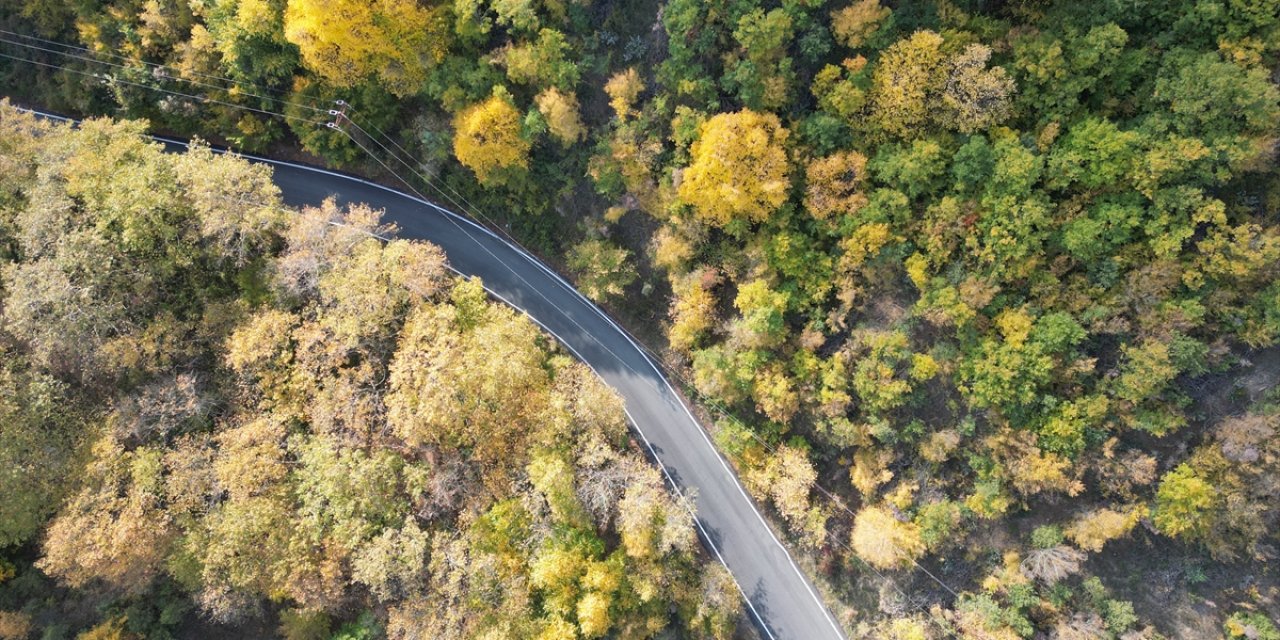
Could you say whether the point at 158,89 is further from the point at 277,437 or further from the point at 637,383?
the point at 637,383

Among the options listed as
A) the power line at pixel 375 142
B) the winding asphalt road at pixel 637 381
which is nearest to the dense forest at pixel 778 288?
the power line at pixel 375 142

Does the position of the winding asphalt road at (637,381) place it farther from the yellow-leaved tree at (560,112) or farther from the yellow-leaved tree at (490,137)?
the yellow-leaved tree at (560,112)

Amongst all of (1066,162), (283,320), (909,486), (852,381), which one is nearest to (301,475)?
(283,320)

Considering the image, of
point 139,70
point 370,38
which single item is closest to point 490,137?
point 370,38

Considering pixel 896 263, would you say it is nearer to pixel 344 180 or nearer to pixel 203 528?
pixel 344 180

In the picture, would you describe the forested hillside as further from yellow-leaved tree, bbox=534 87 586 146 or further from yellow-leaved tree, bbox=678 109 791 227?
yellow-leaved tree, bbox=678 109 791 227
